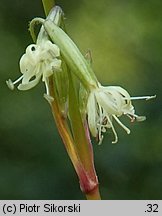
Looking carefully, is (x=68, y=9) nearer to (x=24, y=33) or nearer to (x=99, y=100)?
(x=24, y=33)

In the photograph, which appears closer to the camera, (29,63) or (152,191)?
(29,63)

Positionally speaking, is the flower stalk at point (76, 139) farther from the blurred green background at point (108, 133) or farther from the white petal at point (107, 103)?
the blurred green background at point (108, 133)

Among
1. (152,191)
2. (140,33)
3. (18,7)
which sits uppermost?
(18,7)

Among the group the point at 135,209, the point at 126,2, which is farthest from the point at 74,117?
the point at 126,2

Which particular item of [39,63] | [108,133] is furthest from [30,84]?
[108,133]

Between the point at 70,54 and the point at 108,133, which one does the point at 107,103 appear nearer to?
the point at 70,54

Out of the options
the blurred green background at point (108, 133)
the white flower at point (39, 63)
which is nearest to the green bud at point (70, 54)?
the white flower at point (39, 63)
